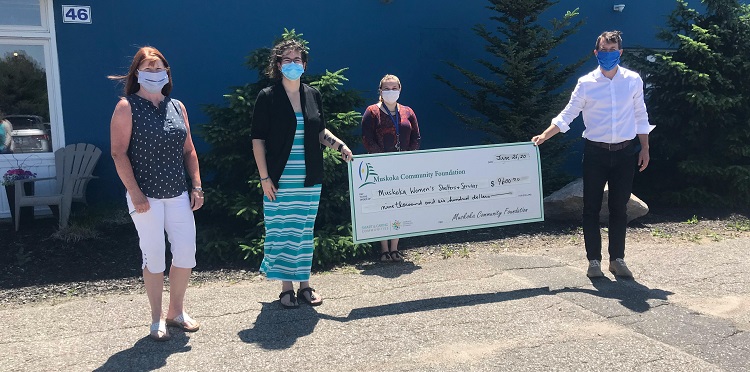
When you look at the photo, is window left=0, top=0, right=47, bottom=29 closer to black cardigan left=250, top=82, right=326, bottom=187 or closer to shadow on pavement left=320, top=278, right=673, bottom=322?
black cardigan left=250, top=82, right=326, bottom=187

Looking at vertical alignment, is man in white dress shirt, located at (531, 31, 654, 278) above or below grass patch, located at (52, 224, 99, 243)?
above

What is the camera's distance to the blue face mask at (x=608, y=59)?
16.6ft

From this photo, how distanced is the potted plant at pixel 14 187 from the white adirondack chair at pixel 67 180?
133mm

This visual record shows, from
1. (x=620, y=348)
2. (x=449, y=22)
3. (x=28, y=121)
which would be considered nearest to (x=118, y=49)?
(x=28, y=121)

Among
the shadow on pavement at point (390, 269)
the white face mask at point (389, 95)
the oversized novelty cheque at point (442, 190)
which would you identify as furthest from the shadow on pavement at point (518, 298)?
the white face mask at point (389, 95)

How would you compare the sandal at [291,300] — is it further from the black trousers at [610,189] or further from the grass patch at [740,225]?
the grass patch at [740,225]

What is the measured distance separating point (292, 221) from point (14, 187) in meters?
4.01

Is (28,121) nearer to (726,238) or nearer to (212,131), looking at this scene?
(212,131)

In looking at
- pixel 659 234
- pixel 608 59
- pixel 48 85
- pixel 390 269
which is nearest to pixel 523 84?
pixel 659 234

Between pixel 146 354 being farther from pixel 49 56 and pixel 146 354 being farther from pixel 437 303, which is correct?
pixel 49 56

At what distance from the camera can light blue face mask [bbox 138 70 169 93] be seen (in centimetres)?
386

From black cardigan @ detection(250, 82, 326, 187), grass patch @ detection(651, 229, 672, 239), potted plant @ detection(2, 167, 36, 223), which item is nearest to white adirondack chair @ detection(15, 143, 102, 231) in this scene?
potted plant @ detection(2, 167, 36, 223)

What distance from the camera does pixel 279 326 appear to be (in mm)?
4316

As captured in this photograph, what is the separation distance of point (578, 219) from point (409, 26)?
3.70 m
